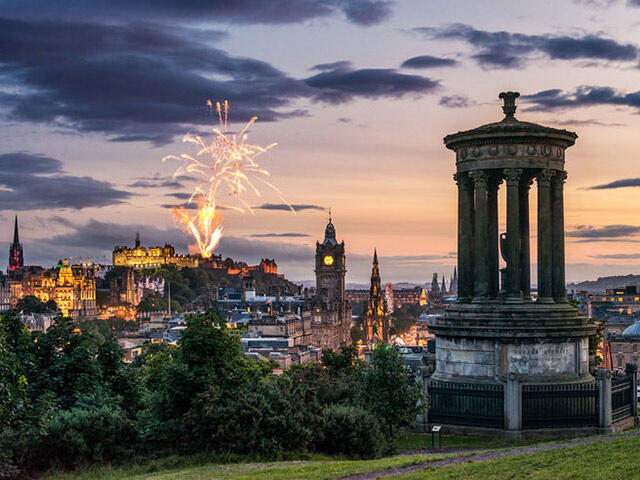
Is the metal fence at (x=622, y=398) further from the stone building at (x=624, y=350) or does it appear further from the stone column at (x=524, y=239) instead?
the stone building at (x=624, y=350)

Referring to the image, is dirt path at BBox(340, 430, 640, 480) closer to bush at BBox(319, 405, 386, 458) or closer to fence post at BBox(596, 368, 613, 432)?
bush at BBox(319, 405, 386, 458)

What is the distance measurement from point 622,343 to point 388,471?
10637 centimetres

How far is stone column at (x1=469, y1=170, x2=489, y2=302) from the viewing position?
4006 cm

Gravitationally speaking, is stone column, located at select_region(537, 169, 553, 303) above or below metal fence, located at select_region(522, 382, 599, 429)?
above

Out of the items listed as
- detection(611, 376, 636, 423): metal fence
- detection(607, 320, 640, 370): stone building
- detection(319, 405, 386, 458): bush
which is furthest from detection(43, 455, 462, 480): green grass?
detection(607, 320, 640, 370): stone building

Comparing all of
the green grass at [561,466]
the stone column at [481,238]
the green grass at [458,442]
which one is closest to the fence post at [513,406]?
the green grass at [458,442]

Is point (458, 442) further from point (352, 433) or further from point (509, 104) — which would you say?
point (509, 104)

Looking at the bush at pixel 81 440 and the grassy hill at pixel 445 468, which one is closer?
the grassy hill at pixel 445 468

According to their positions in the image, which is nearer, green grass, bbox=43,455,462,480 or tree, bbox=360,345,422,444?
green grass, bbox=43,455,462,480

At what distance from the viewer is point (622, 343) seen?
126 m

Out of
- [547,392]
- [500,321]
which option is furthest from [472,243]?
[547,392]

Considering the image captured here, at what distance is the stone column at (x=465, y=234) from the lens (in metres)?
41.4

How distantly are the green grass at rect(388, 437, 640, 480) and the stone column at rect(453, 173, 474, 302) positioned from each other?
49.8ft

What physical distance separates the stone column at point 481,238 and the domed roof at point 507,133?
1442 millimetres
